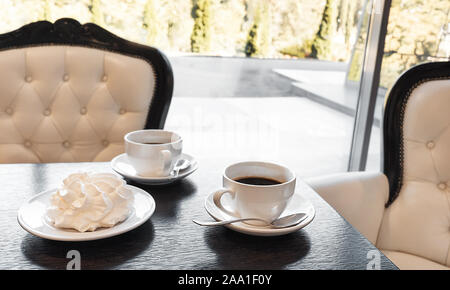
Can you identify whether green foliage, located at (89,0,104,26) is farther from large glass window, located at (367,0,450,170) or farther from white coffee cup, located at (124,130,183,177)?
large glass window, located at (367,0,450,170)

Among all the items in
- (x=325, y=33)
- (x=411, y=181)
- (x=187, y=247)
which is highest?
(x=325, y=33)

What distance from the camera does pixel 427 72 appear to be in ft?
4.42

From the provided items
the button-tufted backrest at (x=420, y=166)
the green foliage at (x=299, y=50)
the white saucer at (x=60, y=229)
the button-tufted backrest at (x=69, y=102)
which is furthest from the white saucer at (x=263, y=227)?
the green foliage at (x=299, y=50)

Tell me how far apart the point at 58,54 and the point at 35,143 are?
33 centimetres

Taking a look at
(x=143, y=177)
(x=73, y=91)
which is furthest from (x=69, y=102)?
(x=143, y=177)

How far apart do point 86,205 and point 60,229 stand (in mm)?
57

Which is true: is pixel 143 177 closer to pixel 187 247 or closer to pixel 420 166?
pixel 187 247

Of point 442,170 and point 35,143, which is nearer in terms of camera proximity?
point 442,170

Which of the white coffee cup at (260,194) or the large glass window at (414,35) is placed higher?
Result: the large glass window at (414,35)

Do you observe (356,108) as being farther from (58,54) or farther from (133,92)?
(58,54)

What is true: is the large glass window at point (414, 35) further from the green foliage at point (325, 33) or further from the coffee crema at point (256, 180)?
the coffee crema at point (256, 180)

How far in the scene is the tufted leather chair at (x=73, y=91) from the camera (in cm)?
138

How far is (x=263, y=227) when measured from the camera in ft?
2.31
